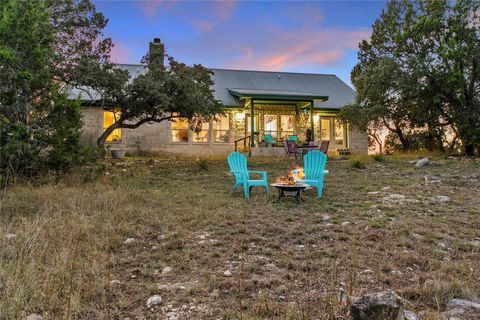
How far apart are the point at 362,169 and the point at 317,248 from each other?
22.9ft

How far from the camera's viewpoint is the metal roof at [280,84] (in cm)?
1680

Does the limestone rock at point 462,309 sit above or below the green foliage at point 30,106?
below

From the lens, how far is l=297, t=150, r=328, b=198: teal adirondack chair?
6.13 m

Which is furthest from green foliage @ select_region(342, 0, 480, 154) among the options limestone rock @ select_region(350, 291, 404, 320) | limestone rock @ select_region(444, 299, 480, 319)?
limestone rock @ select_region(350, 291, 404, 320)

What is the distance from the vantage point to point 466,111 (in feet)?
38.2

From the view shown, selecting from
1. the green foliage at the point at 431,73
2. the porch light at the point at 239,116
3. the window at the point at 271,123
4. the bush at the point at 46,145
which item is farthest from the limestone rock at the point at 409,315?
the window at the point at 271,123

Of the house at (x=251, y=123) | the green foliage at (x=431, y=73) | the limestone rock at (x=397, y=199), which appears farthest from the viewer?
the house at (x=251, y=123)

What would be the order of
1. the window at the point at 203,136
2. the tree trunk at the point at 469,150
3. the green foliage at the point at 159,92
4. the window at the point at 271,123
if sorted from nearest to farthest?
the green foliage at the point at 159,92 < the tree trunk at the point at 469,150 < the window at the point at 203,136 < the window at the point at 271,123

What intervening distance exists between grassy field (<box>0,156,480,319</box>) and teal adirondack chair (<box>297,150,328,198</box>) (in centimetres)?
32

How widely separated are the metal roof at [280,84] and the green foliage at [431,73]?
4.27m

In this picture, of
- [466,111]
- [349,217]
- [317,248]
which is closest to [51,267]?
[317,248]

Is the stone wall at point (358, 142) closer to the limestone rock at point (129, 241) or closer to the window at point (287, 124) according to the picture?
the window at point (287, 124)

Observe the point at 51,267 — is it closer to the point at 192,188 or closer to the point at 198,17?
the point at 192,188

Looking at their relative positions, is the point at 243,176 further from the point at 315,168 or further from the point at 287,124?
the point at 287,124
